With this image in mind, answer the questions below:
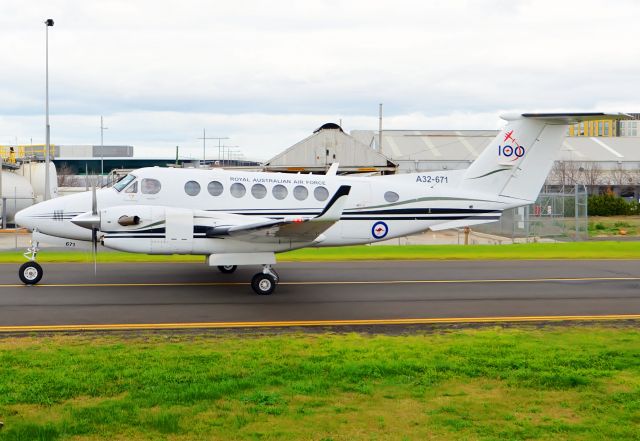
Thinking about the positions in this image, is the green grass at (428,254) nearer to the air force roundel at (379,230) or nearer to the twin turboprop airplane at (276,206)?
the air force roundel at (379,230)

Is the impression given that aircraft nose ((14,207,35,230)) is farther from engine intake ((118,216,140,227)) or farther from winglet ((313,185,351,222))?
winglet ((313,185,351,222))

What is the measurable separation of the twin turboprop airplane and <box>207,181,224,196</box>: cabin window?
0.09 feet

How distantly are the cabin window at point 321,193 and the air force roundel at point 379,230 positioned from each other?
1660 mm

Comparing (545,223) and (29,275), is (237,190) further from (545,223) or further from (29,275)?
(545,223)

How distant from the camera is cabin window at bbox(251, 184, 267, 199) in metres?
19.0

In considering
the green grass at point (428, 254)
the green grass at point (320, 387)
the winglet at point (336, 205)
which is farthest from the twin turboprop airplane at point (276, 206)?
the green grass at point (428, 254)

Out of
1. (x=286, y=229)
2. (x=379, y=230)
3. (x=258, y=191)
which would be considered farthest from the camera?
(x=379, y=230)

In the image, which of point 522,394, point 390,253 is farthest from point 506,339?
point 390,253

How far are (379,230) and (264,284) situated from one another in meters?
4.31

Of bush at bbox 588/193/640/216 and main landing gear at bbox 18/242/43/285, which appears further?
bush at bbox 588/193/640/216

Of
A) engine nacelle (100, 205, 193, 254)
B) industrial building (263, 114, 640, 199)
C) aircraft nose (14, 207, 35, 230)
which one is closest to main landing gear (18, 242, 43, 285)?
aircraft nose (14, 207, 35, 230)

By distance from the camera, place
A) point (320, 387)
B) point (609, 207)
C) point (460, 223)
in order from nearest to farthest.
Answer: point (320, 387)
point (460, 223)
point (609, 207)

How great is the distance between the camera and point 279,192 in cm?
1917

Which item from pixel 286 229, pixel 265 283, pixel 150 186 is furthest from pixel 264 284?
pixel 150 186
